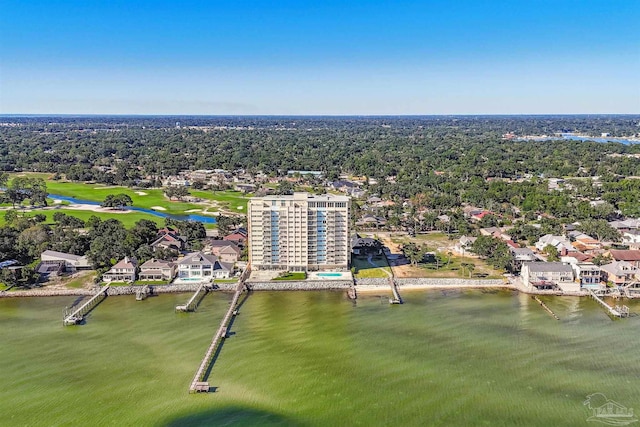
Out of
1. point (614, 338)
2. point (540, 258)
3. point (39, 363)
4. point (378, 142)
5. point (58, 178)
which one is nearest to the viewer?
point (39, 363)

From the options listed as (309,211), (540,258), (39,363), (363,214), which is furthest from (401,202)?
(39,363)

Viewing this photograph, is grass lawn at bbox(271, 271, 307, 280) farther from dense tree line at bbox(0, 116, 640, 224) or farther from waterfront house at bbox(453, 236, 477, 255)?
dense tree line at bbox(0, 116, 640, 224)

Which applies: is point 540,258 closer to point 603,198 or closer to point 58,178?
point 603,198

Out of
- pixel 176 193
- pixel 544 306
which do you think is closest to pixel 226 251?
pixel 544 306

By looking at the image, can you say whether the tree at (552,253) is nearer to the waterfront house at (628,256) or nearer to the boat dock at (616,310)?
the waterfront house at (628,256)

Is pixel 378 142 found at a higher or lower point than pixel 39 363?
higher

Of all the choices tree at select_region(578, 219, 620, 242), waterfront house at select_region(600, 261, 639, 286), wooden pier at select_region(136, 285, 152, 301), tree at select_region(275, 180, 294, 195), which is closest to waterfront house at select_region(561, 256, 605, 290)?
waterfront house at select_region(600, 261, 639, 286)
